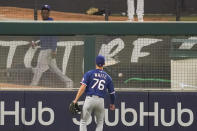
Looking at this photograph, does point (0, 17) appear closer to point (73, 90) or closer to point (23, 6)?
point (23, 6)

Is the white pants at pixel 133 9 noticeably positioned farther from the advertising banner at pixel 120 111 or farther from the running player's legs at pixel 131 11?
the advertising banner at pixel 120 111

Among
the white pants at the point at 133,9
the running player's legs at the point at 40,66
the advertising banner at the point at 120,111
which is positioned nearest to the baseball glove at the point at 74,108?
the advertising banner at the point at 120,111

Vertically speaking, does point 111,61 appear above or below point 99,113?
above

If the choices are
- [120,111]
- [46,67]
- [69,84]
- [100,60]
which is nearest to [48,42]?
[46,67]

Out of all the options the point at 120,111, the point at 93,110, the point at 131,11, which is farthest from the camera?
the point at 131,11

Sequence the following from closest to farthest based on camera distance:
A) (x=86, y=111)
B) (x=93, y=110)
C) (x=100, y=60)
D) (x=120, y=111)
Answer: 1. (x=100, y=60)
2. (x=86, y=111)
3. (x=93, y=110)
4. (x=120, y=111)

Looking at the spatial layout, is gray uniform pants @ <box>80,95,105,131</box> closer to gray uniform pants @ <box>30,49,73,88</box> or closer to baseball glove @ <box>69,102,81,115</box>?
baseball glove @ <box>69,102,81,115</box>

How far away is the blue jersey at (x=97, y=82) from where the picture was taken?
38.3 ft

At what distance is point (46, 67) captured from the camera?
12508mm

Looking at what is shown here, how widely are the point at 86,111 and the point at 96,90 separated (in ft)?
1.38

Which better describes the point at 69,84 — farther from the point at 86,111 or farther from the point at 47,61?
the point at 86,111

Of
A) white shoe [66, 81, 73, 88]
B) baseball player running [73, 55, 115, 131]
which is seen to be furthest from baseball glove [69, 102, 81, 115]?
white shoe [66, 81, 73, 88]

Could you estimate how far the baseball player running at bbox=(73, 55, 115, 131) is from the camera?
11664mm

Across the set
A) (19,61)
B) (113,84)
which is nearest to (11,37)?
(19,61)
